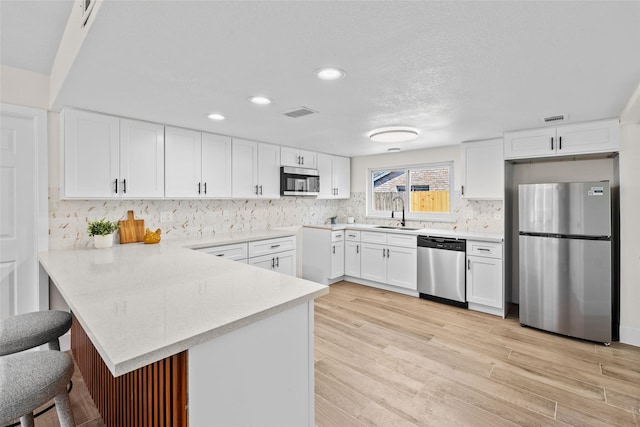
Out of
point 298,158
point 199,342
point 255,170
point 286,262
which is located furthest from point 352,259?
point 199,342

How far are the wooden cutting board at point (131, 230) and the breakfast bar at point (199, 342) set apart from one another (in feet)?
4.01

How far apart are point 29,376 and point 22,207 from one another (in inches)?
83.5

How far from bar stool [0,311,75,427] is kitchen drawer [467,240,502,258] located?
12.4ft

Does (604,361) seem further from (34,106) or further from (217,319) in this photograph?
(34,106)

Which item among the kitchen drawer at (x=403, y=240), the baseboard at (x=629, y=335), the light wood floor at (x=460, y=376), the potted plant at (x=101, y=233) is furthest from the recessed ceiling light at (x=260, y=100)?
the baseboard at (x=629, y=335)

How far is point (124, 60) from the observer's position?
1.70 m

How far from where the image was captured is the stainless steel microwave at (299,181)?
4.30m

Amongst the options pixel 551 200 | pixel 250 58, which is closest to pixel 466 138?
pixel 551 200

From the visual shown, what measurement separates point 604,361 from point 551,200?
1460mm

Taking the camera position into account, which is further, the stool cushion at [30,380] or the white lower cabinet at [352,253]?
the white lower cabinet at [352,253]

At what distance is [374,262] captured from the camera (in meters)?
4.61

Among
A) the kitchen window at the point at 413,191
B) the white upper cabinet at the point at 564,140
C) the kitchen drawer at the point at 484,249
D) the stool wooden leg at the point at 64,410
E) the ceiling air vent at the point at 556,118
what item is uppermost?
the ceiling air vent at the point at 556,118

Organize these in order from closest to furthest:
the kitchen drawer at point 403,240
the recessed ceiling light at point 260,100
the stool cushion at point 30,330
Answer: the stool cushion at point 30,330 → the recessed ceiling light at point 260,100 → the kitchen drawer at point 403,240

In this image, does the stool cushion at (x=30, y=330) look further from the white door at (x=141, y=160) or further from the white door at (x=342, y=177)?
the white door at (x=342, y=177)
